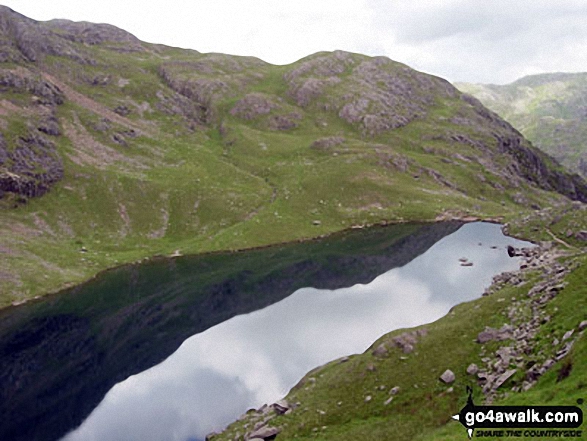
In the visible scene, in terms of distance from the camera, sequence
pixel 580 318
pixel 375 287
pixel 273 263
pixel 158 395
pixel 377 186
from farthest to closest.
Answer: pixel 377 186 → pixel 273 263 → pixel 375 287 → pixel 158 395 → pixel 580 318

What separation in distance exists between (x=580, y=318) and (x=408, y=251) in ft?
282

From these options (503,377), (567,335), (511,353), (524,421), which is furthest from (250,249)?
(524,421)

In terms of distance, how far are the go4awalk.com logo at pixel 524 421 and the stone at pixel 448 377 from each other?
28.7 feet

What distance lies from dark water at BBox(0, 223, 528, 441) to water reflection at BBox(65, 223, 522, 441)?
223 millimetres

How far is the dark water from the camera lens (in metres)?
55.9

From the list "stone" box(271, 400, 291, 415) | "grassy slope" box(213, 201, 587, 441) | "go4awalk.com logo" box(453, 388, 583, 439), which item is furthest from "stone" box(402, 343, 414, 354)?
"go4awalk.com logo" box(453, 388, 583, 439)

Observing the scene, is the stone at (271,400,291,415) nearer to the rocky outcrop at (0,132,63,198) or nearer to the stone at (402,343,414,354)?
the stone at (402,343,414,354)

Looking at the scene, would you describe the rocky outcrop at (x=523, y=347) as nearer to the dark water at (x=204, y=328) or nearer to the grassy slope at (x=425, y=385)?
the grassy slope at (x=425, y=385)

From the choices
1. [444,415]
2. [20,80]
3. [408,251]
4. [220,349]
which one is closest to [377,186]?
[408,251]

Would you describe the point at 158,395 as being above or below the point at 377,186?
below

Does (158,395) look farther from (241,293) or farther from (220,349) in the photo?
(241,293)

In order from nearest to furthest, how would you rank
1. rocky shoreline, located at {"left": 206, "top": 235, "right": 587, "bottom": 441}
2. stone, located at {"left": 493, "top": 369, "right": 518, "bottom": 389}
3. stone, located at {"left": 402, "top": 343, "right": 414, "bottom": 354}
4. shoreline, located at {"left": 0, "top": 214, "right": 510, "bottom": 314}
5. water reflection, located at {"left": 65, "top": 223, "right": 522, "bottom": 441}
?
rocky shoreline, located at {"left": 206, "top": 235, "right": 587, "bottom": 441}, stone, located at {"left": 493, "top": 369, "right": 518, "bottom": 389}, stone, located at {"left": 402, "top": 343, "right": 414, "bottom": 354}, water reflection, located at {"left": 65, "top": 223, "right": 522, "bottom": 441}, shoreline, located at {"left": 0, "top": 214, "right": 510, "bottom": 314}

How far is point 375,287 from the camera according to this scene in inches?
3762

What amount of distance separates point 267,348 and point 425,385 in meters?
34.1
